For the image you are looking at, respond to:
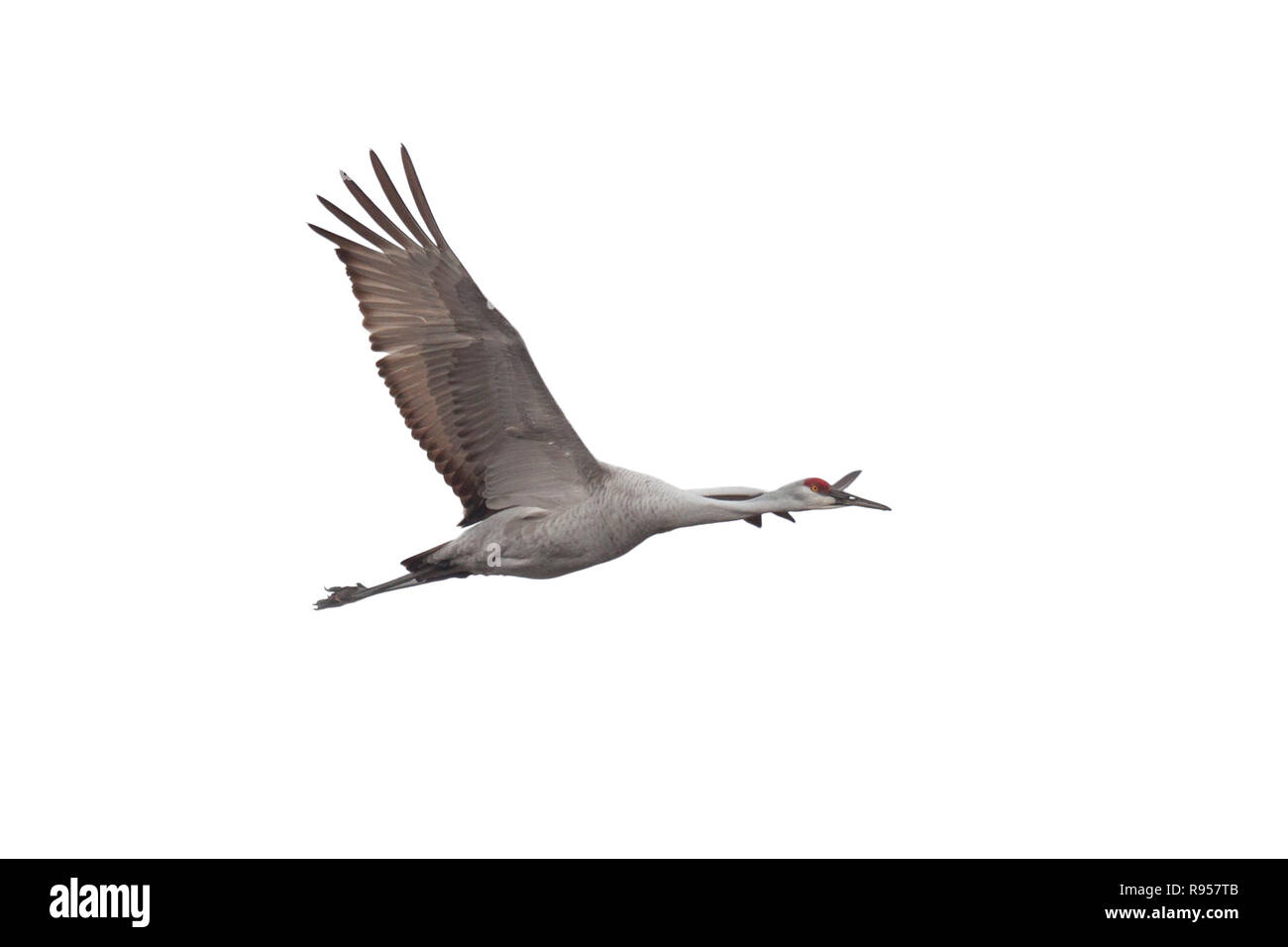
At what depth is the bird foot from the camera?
14.1 meters

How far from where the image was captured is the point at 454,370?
44.1 feet

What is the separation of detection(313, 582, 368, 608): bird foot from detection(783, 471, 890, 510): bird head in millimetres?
3513

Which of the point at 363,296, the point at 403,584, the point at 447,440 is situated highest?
the point at 363,296

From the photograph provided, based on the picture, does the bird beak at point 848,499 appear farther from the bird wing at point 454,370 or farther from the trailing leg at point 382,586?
the trailing leg at point 382,586

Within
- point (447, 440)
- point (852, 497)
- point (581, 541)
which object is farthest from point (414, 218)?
point (852, 497)

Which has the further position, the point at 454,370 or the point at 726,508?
the point at 726,508

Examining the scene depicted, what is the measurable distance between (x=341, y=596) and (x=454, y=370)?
214 centimetres

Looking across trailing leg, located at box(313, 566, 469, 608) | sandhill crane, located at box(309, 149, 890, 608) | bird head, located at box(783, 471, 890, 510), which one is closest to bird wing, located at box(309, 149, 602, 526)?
sandhill crane, located at box(309, 149, 890, 608)

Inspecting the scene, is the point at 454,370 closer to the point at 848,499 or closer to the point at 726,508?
the point at 726,508

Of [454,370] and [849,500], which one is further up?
[454,370]

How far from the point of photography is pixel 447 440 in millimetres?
13648

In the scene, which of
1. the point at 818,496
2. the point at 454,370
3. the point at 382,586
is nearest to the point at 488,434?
the point at 454,370
